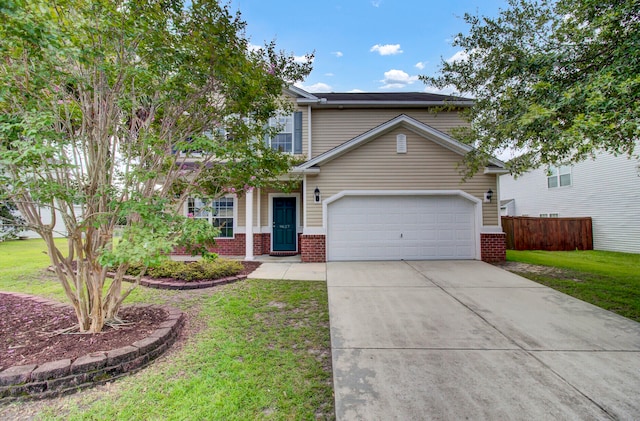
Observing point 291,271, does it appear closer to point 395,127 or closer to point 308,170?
point 308,170

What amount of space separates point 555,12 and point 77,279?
9.03 m

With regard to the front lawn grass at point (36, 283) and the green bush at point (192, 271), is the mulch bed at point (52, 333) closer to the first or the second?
the front lawn grass at point (36, 283)

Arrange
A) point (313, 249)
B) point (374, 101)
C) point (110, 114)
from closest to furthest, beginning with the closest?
point (110, 114) → point (313, 249) → point (374, 101)

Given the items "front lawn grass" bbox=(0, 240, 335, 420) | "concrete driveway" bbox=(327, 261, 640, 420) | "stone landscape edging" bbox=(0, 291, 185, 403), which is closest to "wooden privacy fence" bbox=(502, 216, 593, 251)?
"concrete driveway" bbox=(327, 261, 640, 420)

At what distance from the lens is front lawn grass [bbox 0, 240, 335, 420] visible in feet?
8.05

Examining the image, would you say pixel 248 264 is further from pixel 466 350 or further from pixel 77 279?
pixel 466 350

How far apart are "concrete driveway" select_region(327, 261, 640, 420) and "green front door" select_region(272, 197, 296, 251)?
5.60m

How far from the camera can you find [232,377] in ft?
9.64

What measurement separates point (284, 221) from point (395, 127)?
17.5 feet

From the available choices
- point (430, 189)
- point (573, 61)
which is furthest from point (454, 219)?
point (573, 61)

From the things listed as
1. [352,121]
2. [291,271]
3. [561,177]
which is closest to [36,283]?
[291,271]

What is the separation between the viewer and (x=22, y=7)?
275 cm

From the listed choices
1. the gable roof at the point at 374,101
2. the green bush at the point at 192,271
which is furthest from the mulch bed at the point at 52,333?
the gable roof at the point at 374,101

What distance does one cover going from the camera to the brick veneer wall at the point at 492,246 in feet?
30.6
